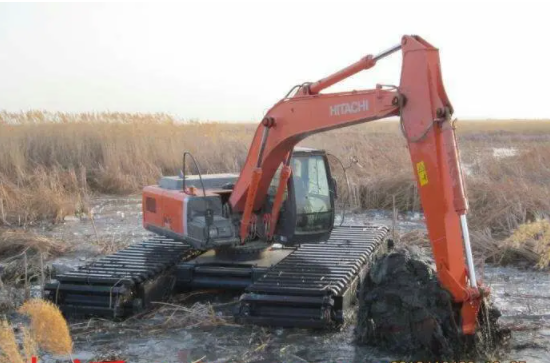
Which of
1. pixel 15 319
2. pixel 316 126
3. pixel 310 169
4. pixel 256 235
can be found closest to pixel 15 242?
pixel 15 319

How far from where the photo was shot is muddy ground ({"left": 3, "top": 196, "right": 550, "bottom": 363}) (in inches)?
220

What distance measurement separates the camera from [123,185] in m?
16.5

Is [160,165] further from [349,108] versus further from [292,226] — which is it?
[349,108]

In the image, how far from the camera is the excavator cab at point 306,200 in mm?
7242

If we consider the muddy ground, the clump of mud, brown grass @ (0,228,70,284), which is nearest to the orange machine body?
the clump of mud

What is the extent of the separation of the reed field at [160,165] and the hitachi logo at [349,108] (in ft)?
13.9

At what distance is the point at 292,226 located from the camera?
23.7 ft

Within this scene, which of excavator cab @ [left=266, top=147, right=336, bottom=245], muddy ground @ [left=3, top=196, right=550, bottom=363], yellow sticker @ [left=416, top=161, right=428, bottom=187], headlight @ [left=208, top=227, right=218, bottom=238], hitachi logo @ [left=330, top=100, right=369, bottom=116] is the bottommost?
muddy ground @ [left=3, top=196, right=550, bottom=363]

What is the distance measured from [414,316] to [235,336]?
166 cm

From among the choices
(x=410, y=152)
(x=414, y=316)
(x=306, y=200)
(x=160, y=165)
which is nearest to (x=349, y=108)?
(x=410, y=152)

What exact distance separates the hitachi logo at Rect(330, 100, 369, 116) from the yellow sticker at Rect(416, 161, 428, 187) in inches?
31.5

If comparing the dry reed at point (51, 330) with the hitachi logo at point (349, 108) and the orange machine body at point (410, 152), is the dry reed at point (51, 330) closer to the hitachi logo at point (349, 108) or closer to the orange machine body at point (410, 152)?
the orange machine body at point (410, 152)

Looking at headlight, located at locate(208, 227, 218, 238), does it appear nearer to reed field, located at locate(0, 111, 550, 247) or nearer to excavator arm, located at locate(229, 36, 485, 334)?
excavator arm, located at locate(229, 36, 485, 334)

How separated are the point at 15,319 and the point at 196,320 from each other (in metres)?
1.82
